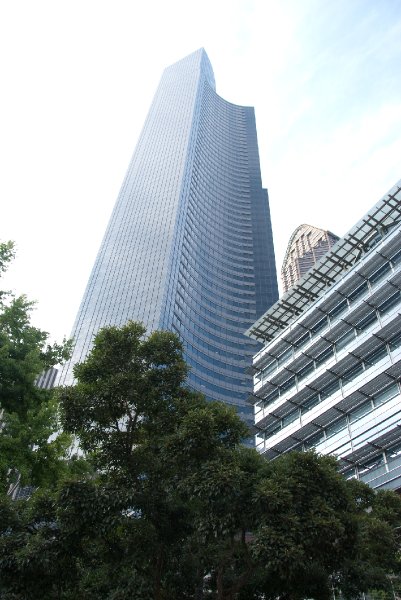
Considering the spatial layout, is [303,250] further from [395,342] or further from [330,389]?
[395,342]

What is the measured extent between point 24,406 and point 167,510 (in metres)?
6.17

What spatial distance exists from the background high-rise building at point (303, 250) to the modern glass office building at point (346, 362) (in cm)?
6190

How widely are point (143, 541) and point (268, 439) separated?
37248 millimetres

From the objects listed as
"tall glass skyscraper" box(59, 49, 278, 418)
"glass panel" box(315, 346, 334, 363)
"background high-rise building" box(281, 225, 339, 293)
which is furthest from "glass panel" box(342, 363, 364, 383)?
"background high-rise building" box(281, 225, 339, 293)

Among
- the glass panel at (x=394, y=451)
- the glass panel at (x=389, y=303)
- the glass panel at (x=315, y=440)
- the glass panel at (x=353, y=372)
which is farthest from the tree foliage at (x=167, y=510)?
the glass panel at (x=315, y=440)

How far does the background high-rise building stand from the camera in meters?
116

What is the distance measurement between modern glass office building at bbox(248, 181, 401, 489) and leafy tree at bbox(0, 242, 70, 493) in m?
24.8

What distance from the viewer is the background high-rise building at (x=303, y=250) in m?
116

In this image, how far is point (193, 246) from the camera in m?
99.1

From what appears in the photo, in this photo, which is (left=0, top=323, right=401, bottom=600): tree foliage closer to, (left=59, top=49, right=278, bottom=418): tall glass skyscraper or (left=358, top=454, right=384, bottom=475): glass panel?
(left=358, top=454, right=384, bottom=475): glass panel

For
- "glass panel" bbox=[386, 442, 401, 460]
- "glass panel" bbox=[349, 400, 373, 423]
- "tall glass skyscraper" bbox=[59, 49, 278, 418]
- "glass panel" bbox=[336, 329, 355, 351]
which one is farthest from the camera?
"tall glass skyscraper" bbox=[59, 49, 278, 418]

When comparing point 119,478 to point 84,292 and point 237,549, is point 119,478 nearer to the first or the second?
point 237,549

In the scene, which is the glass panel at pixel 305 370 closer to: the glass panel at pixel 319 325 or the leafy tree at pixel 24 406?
the glass panel at pixel 319 325

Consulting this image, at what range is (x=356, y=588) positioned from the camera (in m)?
13.9
